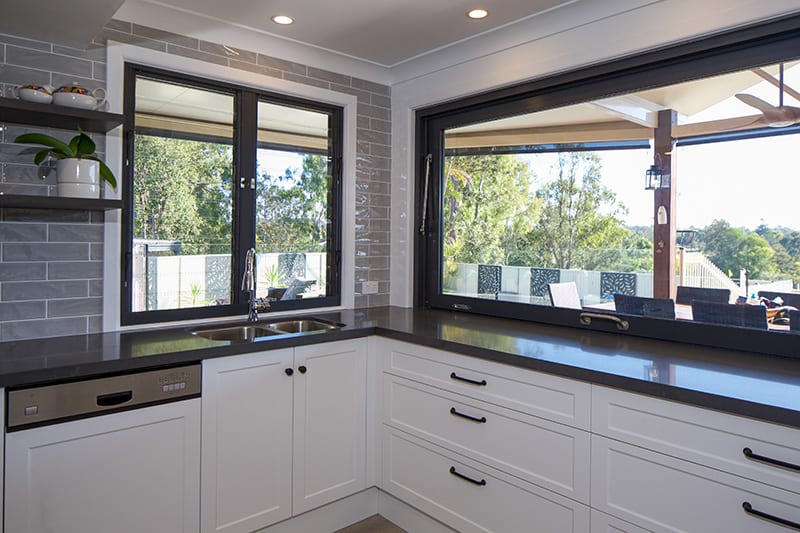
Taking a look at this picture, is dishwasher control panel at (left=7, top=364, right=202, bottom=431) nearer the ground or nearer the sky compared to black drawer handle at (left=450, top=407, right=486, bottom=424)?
nearer the sky

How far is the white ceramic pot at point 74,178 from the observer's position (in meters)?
2.11

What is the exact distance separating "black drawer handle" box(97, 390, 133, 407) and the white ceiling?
1712 millimetres

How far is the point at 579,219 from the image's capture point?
258 cm

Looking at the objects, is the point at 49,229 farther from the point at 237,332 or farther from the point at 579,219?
the point at 579,219

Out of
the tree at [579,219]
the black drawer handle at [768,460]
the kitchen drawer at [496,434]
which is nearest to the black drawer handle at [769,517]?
the black drawer handle at [768,460]

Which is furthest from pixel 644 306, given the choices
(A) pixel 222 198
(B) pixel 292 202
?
(A) pixel 222 198

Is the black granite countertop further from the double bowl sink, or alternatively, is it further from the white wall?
the white wall

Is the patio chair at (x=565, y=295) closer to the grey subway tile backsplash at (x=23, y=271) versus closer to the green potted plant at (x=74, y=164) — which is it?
the green potted plant at (x=74, y=164)

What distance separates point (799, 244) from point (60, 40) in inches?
117

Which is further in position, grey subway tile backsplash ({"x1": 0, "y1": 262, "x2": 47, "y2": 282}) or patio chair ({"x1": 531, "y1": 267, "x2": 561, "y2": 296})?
patio chair ({"x1": 531, "y1": 267, "x2": 561, "y2": 296})

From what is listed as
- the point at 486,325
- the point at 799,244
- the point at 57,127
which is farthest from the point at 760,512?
the point at 57,127

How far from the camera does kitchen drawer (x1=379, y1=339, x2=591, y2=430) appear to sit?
1.82 metres

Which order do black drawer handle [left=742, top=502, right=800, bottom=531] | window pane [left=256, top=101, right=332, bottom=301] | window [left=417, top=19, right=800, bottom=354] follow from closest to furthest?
black drawer handle [left=742, top=502, right=800, bottom=531] → window [left=417, top=19, right=800, bottom=354] → window pane [left=256, top=101, right=332, bottom=301]

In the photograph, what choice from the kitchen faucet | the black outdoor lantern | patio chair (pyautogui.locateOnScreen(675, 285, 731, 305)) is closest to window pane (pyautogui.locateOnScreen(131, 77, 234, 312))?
the kitchen faucet
